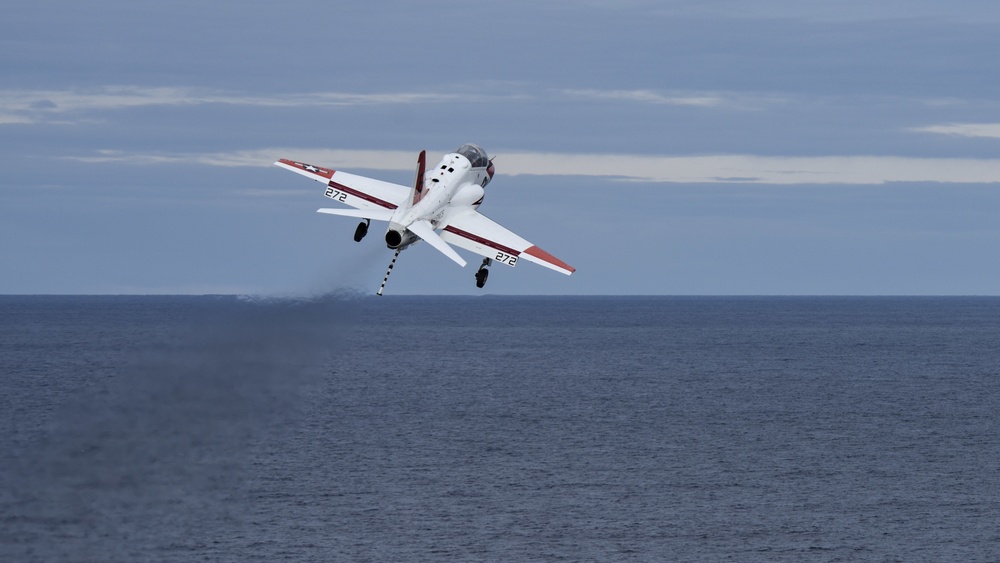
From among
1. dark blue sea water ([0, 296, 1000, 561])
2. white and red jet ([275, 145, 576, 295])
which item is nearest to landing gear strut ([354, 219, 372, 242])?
white and red jet ([275, 145, 576, 295])

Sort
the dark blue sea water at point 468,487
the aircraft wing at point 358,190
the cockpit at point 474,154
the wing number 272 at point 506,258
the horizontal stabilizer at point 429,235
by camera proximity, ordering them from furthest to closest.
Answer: the dark blue sea water at point 468,487
the cockpit at point 474,154
the aircraft wing at point 358,190
the wing number 272 at point 506,258
the horizontal stabilizer at point 429,235

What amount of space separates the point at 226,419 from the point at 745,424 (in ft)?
282

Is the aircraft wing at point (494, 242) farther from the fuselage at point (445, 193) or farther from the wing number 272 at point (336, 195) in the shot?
the wing number 272 at point (336, 195)

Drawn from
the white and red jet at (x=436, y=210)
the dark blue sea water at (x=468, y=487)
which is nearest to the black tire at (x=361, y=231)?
the white and red jet at (x=436, y=210)

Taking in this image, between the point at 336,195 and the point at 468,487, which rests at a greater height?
the point at 336,195

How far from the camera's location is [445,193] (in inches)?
2012

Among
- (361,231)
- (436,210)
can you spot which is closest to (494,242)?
(436,210)

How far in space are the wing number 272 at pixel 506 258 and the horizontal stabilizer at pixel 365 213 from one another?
4830mm

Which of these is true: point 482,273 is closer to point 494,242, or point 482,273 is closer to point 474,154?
point 494,242

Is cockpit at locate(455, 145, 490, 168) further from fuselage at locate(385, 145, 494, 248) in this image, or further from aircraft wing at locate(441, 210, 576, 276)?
aircraft wing at locate(441, 210, 576, 276)

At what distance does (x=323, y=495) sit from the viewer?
13400 cm

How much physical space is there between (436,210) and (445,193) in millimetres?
1451

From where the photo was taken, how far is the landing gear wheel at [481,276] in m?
48.7

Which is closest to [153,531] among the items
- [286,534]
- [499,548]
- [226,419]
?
[286,534]
